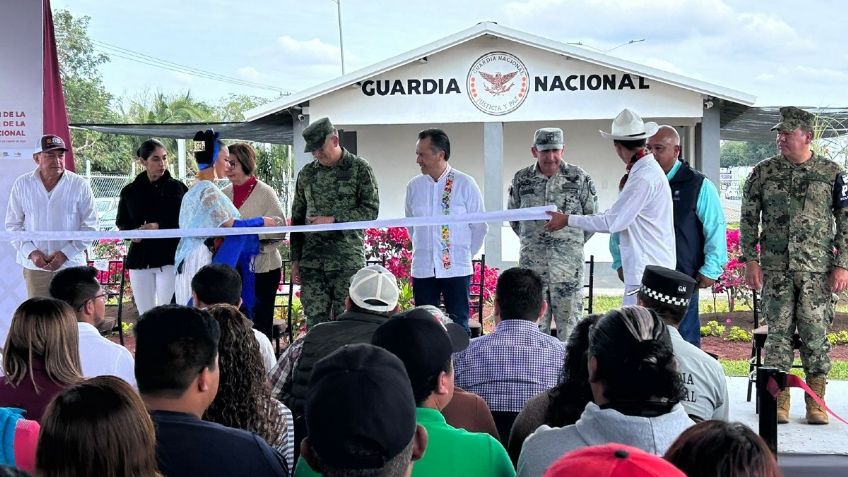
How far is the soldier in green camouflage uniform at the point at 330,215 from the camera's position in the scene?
6516 mm

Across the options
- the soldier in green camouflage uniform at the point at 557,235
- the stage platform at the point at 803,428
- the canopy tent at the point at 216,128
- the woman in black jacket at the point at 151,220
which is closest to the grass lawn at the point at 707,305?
the stage platform at the point at 803,428

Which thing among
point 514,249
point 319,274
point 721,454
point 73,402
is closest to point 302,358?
point 73,402

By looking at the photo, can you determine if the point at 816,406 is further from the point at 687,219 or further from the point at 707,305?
the point at 707,305

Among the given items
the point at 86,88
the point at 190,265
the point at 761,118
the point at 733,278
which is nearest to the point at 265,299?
the point at 190,265

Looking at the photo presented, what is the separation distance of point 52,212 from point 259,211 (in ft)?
5.03

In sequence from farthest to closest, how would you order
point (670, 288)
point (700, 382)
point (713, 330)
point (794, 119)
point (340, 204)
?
point (713, 330)
point (340, 204)
point (794, 119)
point (670, 288)
point (700, 382)

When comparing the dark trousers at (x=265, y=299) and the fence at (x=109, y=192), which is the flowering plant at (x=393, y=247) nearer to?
the dark trousers at (x=265, y=299)

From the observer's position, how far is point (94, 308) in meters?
4.29

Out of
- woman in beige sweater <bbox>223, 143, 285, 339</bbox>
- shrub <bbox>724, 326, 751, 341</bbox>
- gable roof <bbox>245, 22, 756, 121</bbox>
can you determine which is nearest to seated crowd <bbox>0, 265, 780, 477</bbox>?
woman in beige sweater <bbox>223, 143, 285, 339</bbox>

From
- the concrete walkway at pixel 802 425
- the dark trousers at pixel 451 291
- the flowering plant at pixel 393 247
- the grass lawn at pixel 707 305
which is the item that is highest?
the flowering plant at pixel 393 247

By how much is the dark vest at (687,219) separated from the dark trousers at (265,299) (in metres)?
2.84

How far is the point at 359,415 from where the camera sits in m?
1.70

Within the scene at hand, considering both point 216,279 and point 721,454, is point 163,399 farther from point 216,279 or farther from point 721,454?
point 216,279

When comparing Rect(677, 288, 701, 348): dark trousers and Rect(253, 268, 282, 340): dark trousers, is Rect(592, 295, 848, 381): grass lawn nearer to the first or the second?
Rect(677, 288, 701, 348): dark trousers
